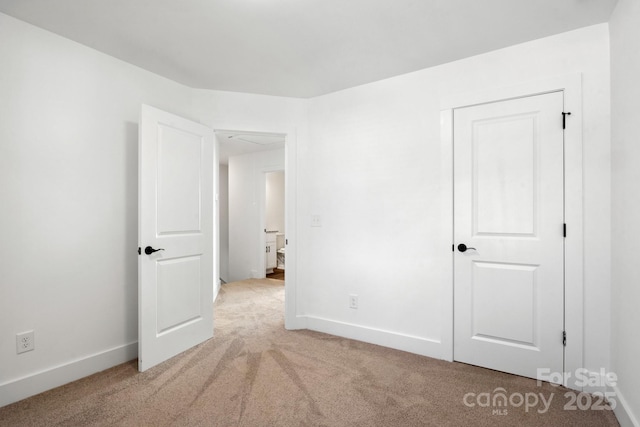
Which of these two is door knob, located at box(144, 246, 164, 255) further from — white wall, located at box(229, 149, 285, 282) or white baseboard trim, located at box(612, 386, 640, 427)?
white wall, located at box(229, 149, 285, 282)

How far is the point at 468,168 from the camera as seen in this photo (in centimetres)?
259

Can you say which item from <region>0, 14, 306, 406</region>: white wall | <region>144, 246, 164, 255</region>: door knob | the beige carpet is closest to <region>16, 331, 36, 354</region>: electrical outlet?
<region>0, 14, 306, 406</region>: white wall

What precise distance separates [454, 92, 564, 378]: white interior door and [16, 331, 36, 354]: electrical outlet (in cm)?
307

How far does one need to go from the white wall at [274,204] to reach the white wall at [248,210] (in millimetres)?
1253

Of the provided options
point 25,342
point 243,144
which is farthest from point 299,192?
point 243,144

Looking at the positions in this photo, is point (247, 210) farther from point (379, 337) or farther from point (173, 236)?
point (379, 337)

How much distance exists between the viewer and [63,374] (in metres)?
2.30

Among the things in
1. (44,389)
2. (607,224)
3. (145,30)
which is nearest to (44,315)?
(44,389)

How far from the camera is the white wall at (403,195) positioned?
216cm

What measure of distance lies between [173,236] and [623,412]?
3.21m

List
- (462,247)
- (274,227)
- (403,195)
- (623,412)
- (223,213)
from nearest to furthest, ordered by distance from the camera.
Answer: (623,412) → (462,247) → (403,195) → (223,213) → (274,227)

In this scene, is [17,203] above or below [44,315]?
above

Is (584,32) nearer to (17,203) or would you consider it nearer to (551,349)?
(551,349)

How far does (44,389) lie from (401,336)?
2682 millimetres
